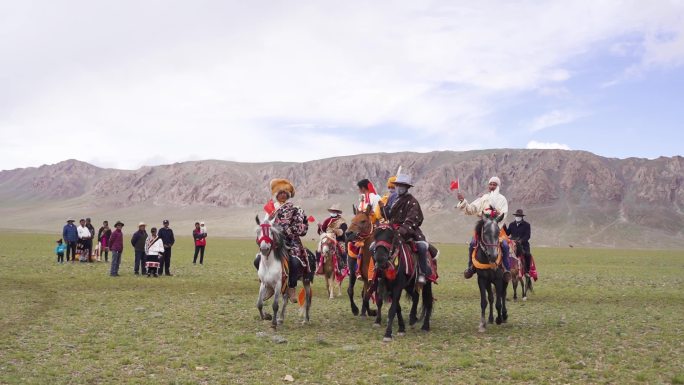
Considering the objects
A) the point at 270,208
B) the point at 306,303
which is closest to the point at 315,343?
the point at 306,303

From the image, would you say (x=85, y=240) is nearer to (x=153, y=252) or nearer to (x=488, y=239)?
(x=153, y=252)

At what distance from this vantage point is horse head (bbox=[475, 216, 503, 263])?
1241 centimetres

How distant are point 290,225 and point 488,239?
4.33 m

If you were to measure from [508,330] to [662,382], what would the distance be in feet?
14.1

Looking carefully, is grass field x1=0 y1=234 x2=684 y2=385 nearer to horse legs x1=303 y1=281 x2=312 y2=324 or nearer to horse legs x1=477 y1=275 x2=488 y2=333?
horse legs x1=477 y1=275 x2=488 y2=333

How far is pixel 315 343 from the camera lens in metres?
11.1

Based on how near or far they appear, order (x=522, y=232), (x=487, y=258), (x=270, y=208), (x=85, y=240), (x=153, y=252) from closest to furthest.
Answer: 1. (x=487, y=258)
2. (x=270, y=208)
3. (x=522, y=232)
4. (x=153, y=252)
5. (x=85, y=240)

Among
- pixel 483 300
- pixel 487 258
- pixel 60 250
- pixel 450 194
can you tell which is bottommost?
pixel 60 250

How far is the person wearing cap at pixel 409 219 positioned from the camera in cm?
1212

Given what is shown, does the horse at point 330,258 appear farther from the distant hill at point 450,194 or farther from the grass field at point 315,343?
the distant hill at point 450,194

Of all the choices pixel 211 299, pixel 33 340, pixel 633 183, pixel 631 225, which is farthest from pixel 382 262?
pixel 633 183

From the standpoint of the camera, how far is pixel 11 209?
633ft

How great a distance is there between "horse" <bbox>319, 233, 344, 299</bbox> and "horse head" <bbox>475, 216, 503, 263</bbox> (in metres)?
5.56

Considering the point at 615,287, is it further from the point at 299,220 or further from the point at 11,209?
the point at 11,209
